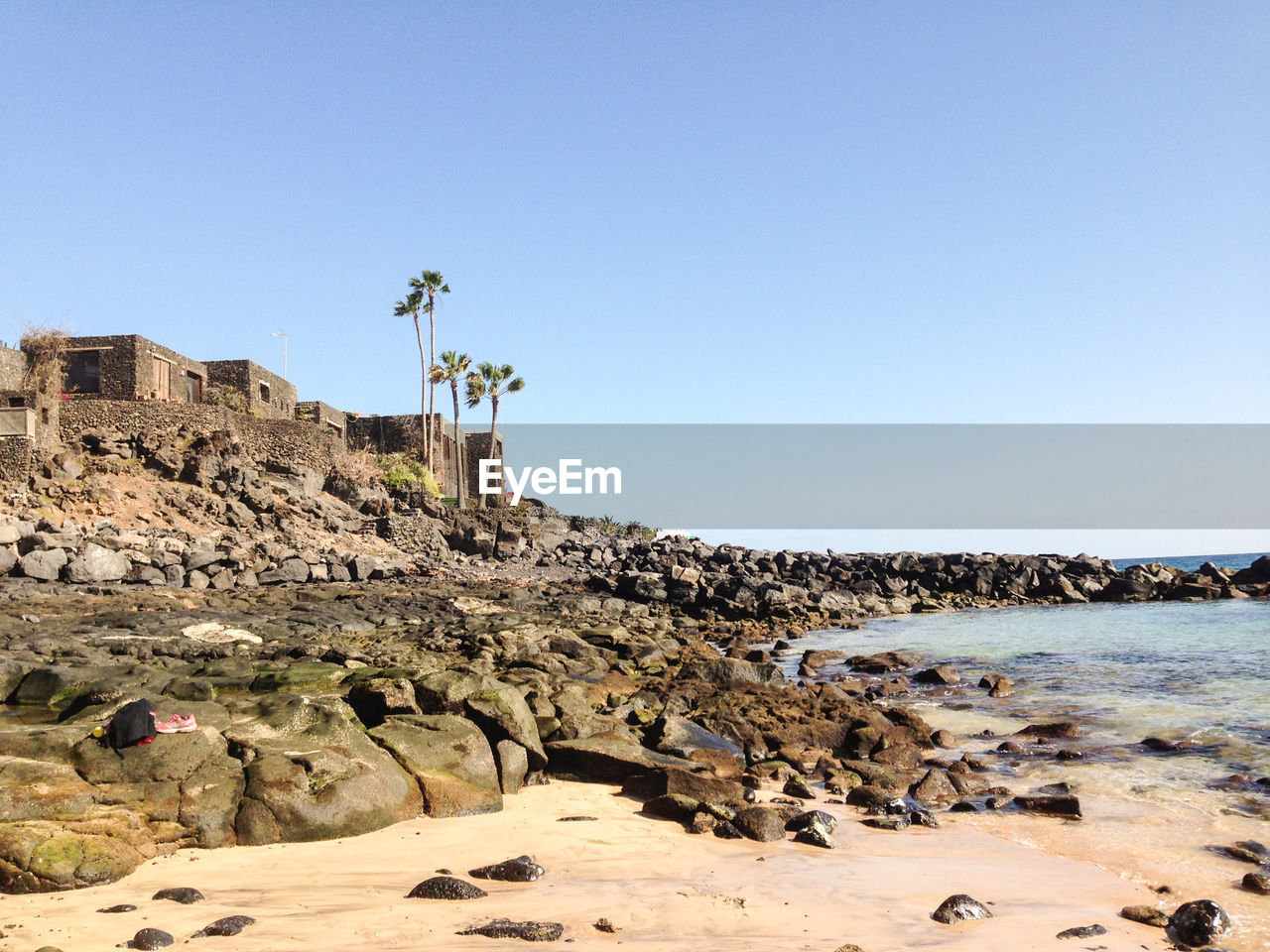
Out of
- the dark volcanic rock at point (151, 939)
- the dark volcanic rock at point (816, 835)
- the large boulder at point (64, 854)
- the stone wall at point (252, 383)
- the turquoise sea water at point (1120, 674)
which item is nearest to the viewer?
the dark volcanic rock at point (151, 939)

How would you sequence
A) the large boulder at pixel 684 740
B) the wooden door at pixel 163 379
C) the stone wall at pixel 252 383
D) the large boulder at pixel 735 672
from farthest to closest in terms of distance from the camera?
the stone wall at pixel 252 383 → the wooden door at pixel 163 379 → the large boulder at pixel 735 672 → the large boulder at pixel 684 740

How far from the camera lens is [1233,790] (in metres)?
9.48

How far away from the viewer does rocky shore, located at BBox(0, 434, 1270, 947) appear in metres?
7.08

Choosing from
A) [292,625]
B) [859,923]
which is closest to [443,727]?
[859,923]

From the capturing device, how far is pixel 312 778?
24.0ft

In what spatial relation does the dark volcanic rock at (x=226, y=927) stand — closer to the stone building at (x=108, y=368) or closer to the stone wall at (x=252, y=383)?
the stone building at (x=108, y=368)

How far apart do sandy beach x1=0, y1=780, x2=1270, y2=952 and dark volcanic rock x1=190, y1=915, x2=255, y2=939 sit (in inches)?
3.1

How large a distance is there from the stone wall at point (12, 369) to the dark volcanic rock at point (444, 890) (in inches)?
1456

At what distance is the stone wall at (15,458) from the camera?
94.3 feet

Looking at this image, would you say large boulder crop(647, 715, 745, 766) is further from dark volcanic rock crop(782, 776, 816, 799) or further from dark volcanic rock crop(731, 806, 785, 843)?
dark volcanic rock crop(731, 806, 785, 843)

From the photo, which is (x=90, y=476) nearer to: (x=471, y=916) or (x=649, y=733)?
(x=649, y=733)

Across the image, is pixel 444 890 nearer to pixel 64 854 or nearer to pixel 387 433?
pixel 64 854

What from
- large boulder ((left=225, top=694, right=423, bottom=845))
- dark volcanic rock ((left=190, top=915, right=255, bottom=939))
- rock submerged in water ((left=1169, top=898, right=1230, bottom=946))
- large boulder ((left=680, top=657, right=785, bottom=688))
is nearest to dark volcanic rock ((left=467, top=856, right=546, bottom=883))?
large boulder ((left=225, top=694, right=423, bottom=845))

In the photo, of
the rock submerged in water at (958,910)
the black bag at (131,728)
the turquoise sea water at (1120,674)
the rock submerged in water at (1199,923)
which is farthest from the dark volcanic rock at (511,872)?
the turquoise sea water at (1120,674)
